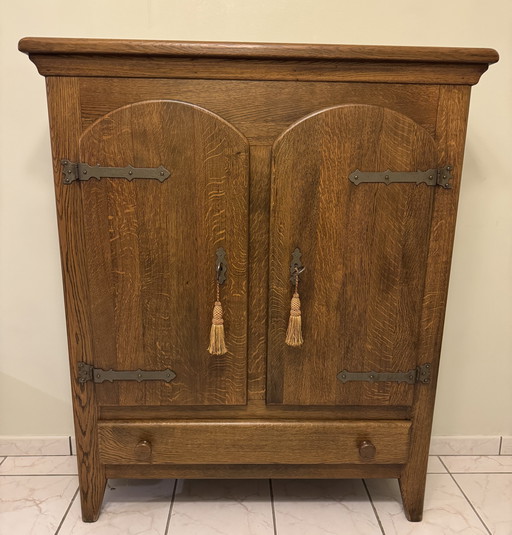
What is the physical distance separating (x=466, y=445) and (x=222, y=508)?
37.0 inches

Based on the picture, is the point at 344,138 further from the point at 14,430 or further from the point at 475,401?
the point at 14,430

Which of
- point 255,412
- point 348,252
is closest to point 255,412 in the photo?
point 255,412

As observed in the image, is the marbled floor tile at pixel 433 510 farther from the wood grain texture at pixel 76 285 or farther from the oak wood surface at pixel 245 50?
the oak wood surface at pixel 245 50

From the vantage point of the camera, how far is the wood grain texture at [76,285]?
3.65ft

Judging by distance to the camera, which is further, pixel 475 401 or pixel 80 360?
pixel 475 401

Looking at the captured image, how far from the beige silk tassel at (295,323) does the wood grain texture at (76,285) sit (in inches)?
20.3

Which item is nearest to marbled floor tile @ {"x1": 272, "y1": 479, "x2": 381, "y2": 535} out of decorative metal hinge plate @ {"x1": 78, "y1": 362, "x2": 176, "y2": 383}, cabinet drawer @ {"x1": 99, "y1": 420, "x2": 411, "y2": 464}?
cabinet drawer @ {"x1": 99, "y1": 420, "x2": 411, "y2": 464}

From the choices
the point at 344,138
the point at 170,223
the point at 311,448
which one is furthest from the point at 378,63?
the point at 311,448

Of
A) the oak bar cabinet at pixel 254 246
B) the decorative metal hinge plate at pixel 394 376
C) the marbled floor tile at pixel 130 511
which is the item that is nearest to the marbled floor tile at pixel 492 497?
the oak bar cabinet at pixel 254 246

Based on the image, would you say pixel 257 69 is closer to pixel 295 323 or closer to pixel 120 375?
pixel 295 323

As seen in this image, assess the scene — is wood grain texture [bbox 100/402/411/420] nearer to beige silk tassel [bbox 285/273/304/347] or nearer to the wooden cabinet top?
beige silk tassel [bbox 285/273/304/347]

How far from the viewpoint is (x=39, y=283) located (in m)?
1.61

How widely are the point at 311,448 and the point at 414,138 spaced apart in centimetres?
85

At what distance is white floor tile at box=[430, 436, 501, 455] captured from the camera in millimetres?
1756
